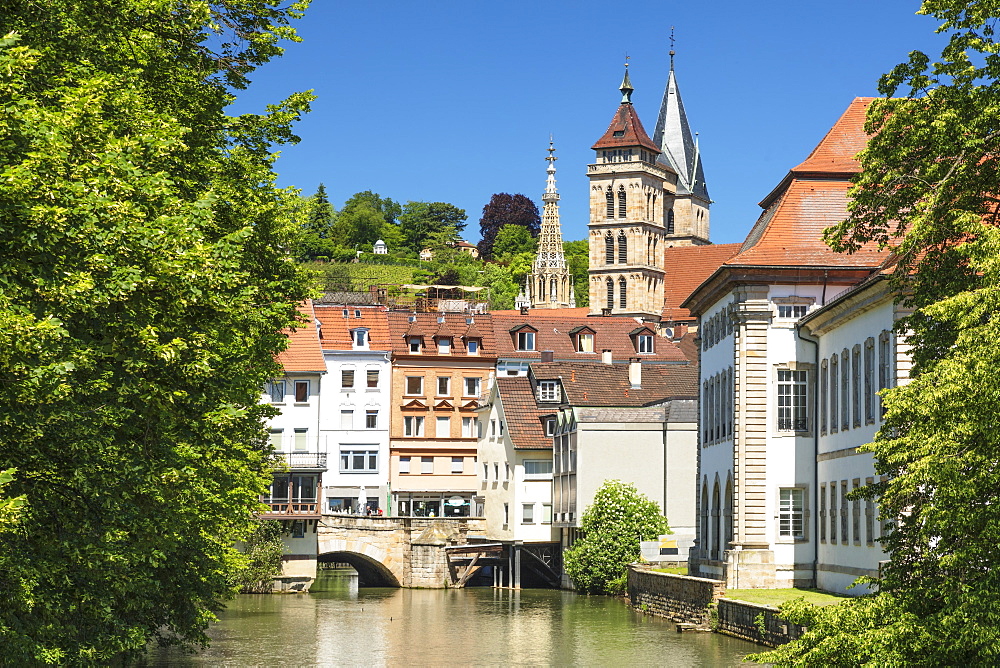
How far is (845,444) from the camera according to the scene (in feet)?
133

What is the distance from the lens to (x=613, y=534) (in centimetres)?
5962

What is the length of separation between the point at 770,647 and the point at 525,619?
17031mm

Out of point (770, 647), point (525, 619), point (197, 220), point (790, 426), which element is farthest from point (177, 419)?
point (525, 619)

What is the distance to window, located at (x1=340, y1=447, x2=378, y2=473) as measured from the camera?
84938mm

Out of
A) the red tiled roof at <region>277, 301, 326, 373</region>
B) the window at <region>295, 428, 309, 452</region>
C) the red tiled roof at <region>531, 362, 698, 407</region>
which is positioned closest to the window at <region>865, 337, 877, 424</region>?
the red tiled roof at <region>531, 362, 698, 407</region>

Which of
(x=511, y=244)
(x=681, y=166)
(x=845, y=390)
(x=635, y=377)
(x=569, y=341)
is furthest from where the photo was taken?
(x=511, y=244)

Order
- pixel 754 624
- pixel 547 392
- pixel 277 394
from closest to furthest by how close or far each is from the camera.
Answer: pixel 754 624 < pixel 547 392 < pixel 277 394

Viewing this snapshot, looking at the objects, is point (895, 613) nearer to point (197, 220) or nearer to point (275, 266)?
point (197, 220)

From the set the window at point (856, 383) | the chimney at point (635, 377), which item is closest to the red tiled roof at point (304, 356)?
the chimney at point (635, 377)

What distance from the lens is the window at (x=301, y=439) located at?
7912cm

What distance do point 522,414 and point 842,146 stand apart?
29.7 metres

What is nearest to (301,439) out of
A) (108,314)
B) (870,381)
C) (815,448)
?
(815,448)

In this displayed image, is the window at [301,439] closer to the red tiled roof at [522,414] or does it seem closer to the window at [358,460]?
the window at [358,460]

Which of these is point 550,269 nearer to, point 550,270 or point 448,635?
point 550,270
